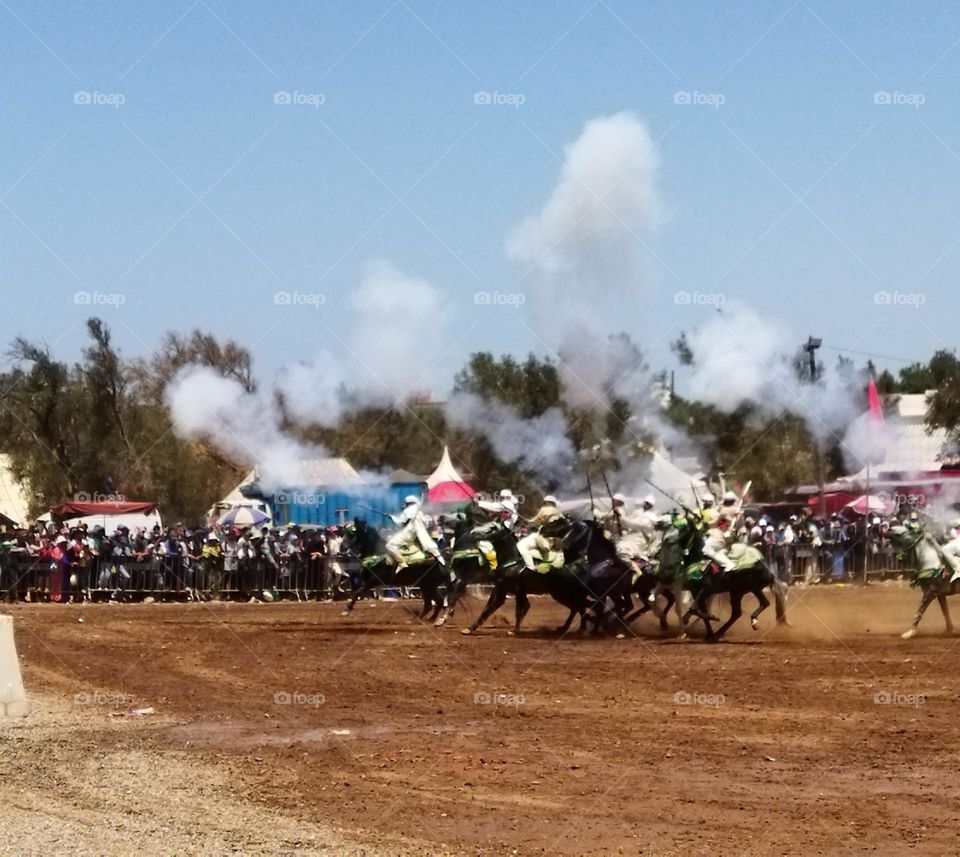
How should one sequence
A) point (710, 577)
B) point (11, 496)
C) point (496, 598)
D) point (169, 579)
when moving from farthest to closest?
1. point (11, 496)
2. point (169, 579)
3. point (496, 598)
4. point (710, 577)

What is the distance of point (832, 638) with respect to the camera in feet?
75.6

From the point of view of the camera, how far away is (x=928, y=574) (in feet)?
77.4

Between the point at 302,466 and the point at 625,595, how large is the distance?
59.5 feet

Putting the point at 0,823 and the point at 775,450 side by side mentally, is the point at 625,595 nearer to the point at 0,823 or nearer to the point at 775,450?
the point at 0,823

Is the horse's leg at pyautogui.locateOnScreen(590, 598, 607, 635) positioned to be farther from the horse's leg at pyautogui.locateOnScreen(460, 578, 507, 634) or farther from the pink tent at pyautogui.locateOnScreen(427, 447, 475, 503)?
the pink tent at pyautogui.locateOnScreen(427, 447, 475, 503)

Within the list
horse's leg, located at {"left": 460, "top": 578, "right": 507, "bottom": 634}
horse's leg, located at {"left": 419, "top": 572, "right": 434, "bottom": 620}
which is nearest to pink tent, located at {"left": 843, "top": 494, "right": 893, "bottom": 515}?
horse's leg, located at {"left": 419, "top": 572, "right": 434, "bottom": 620}

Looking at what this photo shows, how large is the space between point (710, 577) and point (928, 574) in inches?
134

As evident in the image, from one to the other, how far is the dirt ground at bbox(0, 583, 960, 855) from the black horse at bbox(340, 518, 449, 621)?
11.9ft

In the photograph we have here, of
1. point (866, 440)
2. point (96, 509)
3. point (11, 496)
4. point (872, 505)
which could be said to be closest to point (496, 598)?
point (96, 509)

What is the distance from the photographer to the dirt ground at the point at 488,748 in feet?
31.5

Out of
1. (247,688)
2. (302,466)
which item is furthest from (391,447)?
(247,688)

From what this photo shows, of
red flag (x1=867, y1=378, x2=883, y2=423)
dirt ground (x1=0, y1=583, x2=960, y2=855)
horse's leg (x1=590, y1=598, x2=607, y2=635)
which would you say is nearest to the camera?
dirt ground (x1=0, y1=583, x2=960, y2=855)

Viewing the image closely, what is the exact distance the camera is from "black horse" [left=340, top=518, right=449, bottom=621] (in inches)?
1049

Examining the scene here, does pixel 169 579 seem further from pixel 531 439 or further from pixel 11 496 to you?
pixel 11 496
